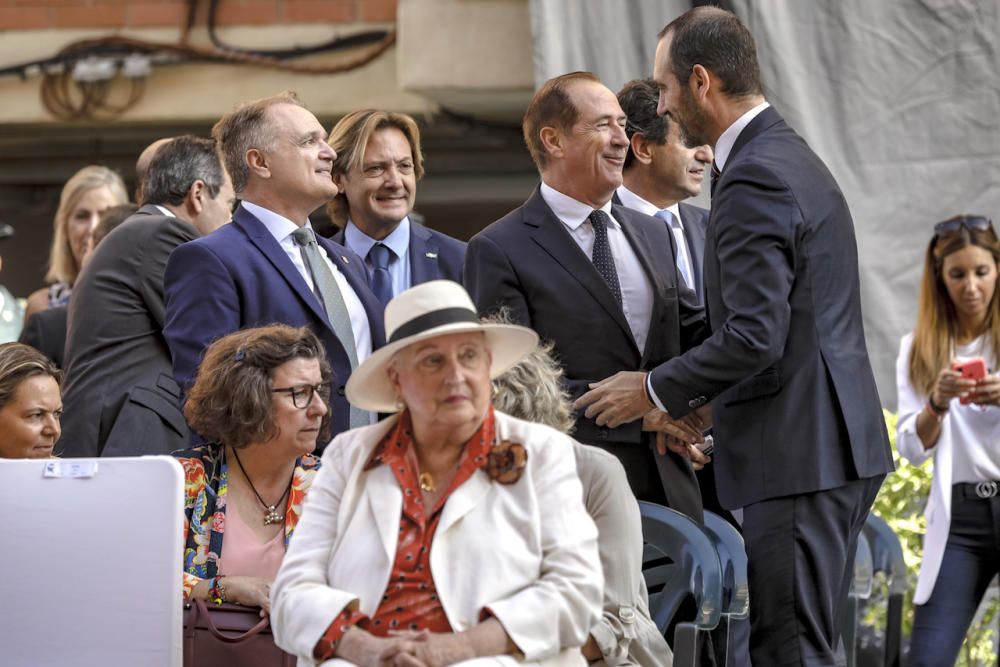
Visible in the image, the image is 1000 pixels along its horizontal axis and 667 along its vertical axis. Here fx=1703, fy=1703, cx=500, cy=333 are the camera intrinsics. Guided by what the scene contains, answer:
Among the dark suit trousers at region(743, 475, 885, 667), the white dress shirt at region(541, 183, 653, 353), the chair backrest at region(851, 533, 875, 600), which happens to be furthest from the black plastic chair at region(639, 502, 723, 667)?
the chair backrest at region(851, 533, 875, 600)

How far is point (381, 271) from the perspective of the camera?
5.72 m

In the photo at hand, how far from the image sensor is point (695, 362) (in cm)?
433

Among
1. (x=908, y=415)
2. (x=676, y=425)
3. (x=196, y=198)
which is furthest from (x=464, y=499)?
(x=908, y=415)

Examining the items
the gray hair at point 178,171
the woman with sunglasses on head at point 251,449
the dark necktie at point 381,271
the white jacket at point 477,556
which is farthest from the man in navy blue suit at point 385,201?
the white jacket at point 477,556

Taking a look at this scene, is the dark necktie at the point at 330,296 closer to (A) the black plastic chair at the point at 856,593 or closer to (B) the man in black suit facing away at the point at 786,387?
(B) the man in black suit facing away at the point at 786,387

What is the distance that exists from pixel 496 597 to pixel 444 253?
2576 mm

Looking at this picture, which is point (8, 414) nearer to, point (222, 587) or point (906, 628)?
point (222, 587)

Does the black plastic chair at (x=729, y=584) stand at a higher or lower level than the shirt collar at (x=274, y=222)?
lower

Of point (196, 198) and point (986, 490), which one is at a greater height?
point (196, 198)

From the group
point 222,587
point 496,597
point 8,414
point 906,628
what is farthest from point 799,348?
point 906,628

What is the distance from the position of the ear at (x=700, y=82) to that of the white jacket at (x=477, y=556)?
1.35m

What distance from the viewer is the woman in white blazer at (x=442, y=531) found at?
334 cm

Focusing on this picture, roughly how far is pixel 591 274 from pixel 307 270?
811 millimetres

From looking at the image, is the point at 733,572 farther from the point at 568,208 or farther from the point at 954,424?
the point at 954,424
